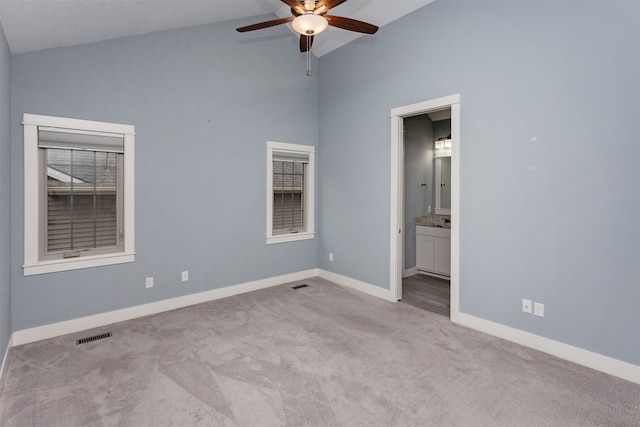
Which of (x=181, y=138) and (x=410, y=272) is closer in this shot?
(x=181, y=138)

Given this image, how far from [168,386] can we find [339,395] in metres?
1.24

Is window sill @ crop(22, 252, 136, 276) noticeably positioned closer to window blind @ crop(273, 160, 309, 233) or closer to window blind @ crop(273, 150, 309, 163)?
window blind @ crop(273, 160, 309, 233)

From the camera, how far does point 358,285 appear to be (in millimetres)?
4629

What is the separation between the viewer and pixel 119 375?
2475mm

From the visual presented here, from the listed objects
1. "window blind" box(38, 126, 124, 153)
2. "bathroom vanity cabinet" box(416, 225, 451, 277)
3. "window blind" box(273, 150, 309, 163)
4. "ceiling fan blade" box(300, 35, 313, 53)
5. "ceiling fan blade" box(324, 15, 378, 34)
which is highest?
"ceiling fan blade" box(300, 35, 313, 53)

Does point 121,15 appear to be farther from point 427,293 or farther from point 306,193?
point 427,293

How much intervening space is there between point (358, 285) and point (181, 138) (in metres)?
3.02

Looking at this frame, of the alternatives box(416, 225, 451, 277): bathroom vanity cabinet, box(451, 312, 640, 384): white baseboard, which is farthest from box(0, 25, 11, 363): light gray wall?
box(416, 225, 451, 277): bathroom vanity cabinet

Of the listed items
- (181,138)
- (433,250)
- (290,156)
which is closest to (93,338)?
(181,138)

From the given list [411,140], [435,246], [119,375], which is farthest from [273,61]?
[119,375]

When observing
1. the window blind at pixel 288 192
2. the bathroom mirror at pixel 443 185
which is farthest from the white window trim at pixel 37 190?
the bathroom mirror at pixel 443 185

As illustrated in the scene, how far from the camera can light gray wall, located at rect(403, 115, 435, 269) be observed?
5414 mm

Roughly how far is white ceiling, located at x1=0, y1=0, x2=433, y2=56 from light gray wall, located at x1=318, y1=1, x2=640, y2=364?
528 mm

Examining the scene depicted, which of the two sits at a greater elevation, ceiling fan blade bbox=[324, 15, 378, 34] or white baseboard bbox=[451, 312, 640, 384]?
ceiling fan blade bbox=[324, 15, 378, 34]
